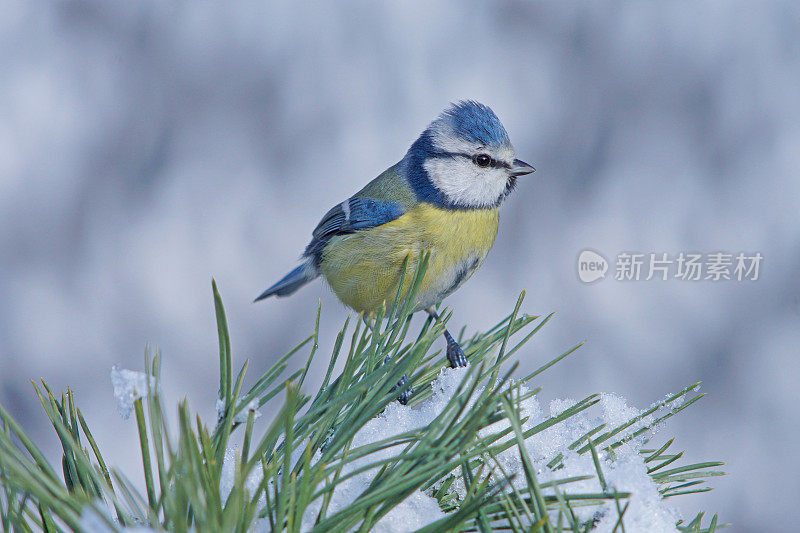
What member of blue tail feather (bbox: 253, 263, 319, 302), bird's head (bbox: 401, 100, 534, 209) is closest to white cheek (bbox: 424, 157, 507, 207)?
bird's head (bbox: 401, 100, 534, 209)

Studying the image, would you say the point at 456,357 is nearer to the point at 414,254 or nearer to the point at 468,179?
the point at 414,254

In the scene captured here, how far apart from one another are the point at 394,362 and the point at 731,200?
0.99m

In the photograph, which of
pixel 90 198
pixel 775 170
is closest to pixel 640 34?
pixel 775 170

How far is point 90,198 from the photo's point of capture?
3.57ft

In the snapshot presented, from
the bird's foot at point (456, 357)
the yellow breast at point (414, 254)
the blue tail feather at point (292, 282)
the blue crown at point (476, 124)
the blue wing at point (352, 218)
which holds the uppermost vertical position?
the blue crown at point (476, 124)

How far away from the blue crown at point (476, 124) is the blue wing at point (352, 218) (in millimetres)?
129

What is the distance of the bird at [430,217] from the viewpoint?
2.25 ft

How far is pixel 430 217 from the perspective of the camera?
0.71 m

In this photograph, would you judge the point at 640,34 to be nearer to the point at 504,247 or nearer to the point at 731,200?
the point at 731,200

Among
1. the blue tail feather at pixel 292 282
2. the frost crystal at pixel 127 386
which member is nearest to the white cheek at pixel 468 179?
the blue tail feather at pixel 292 282

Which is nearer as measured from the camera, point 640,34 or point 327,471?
point 327,471

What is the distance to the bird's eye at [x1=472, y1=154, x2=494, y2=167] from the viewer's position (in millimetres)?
774

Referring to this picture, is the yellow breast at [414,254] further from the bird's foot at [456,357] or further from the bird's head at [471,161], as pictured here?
the bird's foot at [456,357]

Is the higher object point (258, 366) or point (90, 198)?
point (90, 198)
